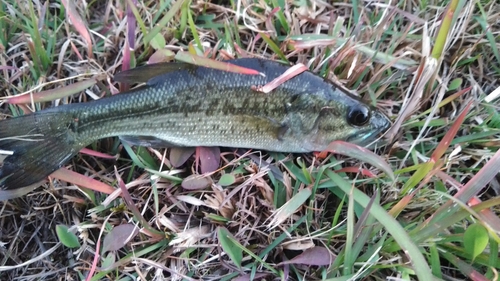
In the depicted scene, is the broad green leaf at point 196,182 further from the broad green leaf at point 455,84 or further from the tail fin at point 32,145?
the broad green leaf at point 455,84

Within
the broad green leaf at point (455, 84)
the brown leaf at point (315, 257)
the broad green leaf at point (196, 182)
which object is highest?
the broad green leaf at point (455, 84)

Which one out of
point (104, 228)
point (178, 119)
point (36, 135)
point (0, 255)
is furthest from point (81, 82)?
point (0, 255)

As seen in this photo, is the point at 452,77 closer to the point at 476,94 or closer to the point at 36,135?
the point at 476,94

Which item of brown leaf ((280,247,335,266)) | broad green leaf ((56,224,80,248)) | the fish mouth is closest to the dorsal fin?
broad green leaf ((56,224,80,248))

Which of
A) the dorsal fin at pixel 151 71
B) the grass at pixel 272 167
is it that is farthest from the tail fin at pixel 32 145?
the dorsal fin at pixel 151 71

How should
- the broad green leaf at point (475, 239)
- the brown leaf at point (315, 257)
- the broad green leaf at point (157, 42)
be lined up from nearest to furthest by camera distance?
the broad green leaf at point (475, 239), the brown leaf at point (315, 257), the broad green leaf at point (157, 42)

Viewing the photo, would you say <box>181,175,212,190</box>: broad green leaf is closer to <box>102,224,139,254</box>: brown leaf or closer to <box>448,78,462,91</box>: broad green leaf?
<box>102,224,139,254</box>: brown leaf
